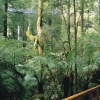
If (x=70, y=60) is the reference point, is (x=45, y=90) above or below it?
below

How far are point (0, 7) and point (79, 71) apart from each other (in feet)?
29.6

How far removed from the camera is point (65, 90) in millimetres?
7352

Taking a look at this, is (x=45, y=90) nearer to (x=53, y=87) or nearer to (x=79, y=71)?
(x=53, y=87)

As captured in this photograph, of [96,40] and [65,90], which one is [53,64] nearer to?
[65,90]

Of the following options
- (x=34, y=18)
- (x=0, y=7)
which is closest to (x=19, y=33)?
(x=34, y=18)

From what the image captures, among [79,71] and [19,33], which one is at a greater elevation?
[19,33]

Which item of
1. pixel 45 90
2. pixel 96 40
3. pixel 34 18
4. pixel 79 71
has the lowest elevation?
pixel 45 90

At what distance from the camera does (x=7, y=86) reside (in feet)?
18.5

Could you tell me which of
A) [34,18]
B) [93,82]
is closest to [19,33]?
[34,18]

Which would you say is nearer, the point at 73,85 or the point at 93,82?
the point at 73,85

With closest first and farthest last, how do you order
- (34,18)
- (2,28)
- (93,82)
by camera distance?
(93,82) → (2,28) → (34,18)

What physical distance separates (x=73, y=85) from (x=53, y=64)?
1506 mm

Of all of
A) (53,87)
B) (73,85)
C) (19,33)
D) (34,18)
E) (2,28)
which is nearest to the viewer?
(53,87)

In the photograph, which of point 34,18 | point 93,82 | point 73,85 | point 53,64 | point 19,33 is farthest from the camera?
point 19,33
